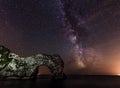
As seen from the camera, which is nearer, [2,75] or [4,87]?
[4,87]

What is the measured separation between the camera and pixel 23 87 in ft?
414

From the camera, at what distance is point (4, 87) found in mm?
125562

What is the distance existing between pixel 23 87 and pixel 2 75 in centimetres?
7647

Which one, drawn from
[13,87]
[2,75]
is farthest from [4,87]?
[2,75]

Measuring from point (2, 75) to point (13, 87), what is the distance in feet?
248

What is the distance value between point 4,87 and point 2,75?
75100mm

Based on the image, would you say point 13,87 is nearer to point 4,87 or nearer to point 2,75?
point 4,87

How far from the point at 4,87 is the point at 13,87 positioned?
12.7 ft

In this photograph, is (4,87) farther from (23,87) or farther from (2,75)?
(2,75)

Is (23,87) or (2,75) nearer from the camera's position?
(23,87)

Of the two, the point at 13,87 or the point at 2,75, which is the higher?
the point at 2,75

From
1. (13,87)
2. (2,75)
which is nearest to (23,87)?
(13,87)

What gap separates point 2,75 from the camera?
653 ft
